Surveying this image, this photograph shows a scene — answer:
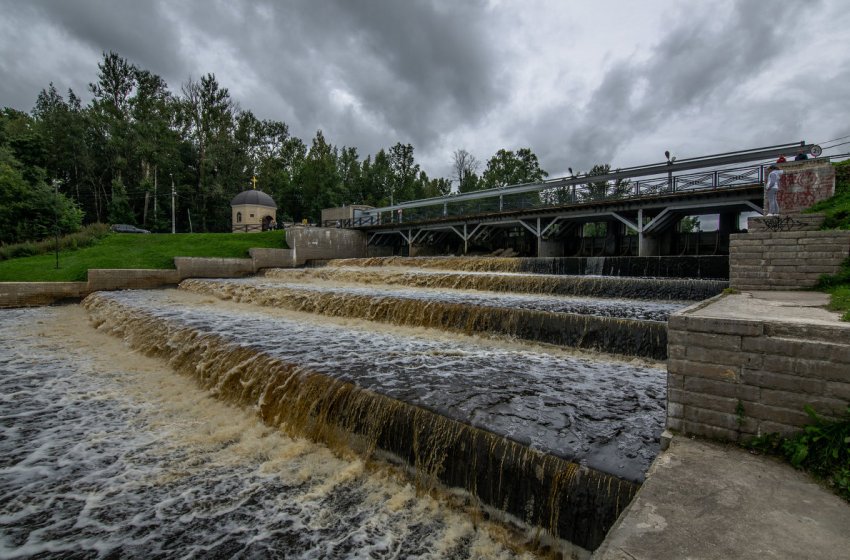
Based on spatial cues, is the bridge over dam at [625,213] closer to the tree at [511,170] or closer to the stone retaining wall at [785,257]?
the stone retaining wall at [785,257]

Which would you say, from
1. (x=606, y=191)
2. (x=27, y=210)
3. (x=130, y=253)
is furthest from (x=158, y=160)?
(x=606, y=191)

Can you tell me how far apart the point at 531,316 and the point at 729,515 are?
5.59 m

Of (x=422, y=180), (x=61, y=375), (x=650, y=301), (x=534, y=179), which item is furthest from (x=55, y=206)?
(x=534, y=179)

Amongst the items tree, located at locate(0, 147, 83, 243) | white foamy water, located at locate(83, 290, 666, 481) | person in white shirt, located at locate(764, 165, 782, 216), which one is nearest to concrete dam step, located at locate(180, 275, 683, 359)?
white foamy water, located at locate(83, 290, 666, 481)

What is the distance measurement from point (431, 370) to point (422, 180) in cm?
6060

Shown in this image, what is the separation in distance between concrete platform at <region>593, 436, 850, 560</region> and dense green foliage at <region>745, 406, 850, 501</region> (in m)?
0.08

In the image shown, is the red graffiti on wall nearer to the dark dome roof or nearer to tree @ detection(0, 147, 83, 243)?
tree @ detection(0, 147, 83, 243)

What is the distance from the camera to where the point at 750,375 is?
9.21ft

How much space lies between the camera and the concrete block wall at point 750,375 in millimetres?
2576

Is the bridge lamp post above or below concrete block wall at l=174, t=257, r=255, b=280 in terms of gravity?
above

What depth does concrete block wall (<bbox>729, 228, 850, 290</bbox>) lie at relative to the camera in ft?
23.6

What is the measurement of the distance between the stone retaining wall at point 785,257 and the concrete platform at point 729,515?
663 centimetres

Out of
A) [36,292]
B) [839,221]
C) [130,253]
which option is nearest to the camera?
[839,221]

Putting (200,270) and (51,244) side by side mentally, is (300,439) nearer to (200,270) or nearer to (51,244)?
(200,270)
